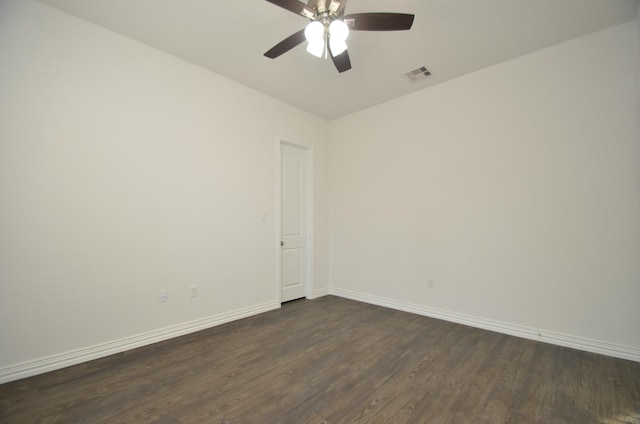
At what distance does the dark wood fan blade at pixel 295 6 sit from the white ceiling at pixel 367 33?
502 millimetres

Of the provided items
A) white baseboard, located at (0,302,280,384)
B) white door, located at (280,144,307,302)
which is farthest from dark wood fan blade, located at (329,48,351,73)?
white baseboard, located at (0,302,280,384)

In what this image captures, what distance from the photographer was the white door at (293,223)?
13.6 feet

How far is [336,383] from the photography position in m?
2.04

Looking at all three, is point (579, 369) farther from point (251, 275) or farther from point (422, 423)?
point (251, 275)

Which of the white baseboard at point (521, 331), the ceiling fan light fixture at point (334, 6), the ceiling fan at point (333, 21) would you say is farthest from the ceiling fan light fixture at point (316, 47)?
the white baseboard at point (521, 331)

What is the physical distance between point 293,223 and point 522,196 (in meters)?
2.90

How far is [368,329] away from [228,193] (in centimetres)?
230

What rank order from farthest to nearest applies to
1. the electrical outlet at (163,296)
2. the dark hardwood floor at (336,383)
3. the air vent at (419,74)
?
the air vent at (419,74), the electrical outlet at (163,296), the dark hardwood floor at (336,383)

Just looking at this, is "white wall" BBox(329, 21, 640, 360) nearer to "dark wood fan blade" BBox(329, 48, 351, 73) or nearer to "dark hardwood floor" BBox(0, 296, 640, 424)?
"dark hardwood floor" BBox(0, 296, 640, 424)

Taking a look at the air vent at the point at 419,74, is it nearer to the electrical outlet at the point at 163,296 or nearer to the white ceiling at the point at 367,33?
the white ceiling at the point at 367,33

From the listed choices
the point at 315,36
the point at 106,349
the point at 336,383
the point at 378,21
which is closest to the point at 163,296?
the point at 106,349

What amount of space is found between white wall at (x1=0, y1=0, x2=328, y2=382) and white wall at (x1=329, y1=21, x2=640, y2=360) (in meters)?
2.08

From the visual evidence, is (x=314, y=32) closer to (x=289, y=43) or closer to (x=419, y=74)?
(x=289, y=43)

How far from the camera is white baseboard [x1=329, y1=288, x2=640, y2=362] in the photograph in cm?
240
